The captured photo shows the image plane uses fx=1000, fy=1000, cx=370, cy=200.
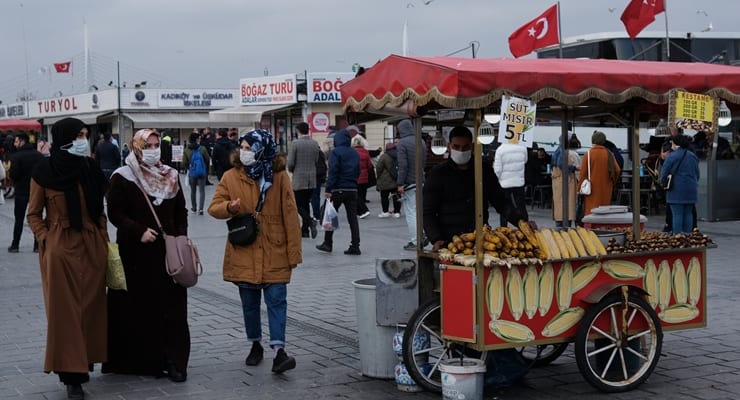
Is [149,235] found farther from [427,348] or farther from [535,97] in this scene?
[535,97]

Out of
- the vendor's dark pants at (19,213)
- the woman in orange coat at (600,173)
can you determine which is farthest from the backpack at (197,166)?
the woman in orange coat at (600,173)

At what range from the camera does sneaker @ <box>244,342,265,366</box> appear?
24.2 ft

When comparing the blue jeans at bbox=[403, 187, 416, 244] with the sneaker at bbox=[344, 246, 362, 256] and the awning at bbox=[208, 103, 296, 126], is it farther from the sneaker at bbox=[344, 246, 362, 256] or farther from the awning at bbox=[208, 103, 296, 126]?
the awning at bbox=[208, 103, 296, 126]

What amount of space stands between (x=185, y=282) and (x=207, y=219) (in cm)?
1353

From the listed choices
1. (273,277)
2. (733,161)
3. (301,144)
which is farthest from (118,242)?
(733,161)

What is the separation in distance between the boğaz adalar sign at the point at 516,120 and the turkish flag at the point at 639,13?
13023 millimetres

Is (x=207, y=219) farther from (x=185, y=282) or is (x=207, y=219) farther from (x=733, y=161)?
(x=185, y=282)

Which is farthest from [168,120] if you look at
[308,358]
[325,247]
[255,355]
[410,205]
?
[255,355]

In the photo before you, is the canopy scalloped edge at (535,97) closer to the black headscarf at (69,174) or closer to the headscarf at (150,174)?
the headscarf at (150,174)

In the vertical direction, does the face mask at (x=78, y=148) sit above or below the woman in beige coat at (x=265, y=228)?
above

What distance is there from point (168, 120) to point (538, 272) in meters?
42.6

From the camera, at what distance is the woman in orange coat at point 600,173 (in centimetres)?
1381

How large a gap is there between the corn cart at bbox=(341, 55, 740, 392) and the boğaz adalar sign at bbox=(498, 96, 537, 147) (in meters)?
0.05

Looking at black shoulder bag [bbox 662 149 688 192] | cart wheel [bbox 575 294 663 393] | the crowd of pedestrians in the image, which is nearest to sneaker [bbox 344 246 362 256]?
black shoulder bag [bbox 662 149 688 192]
